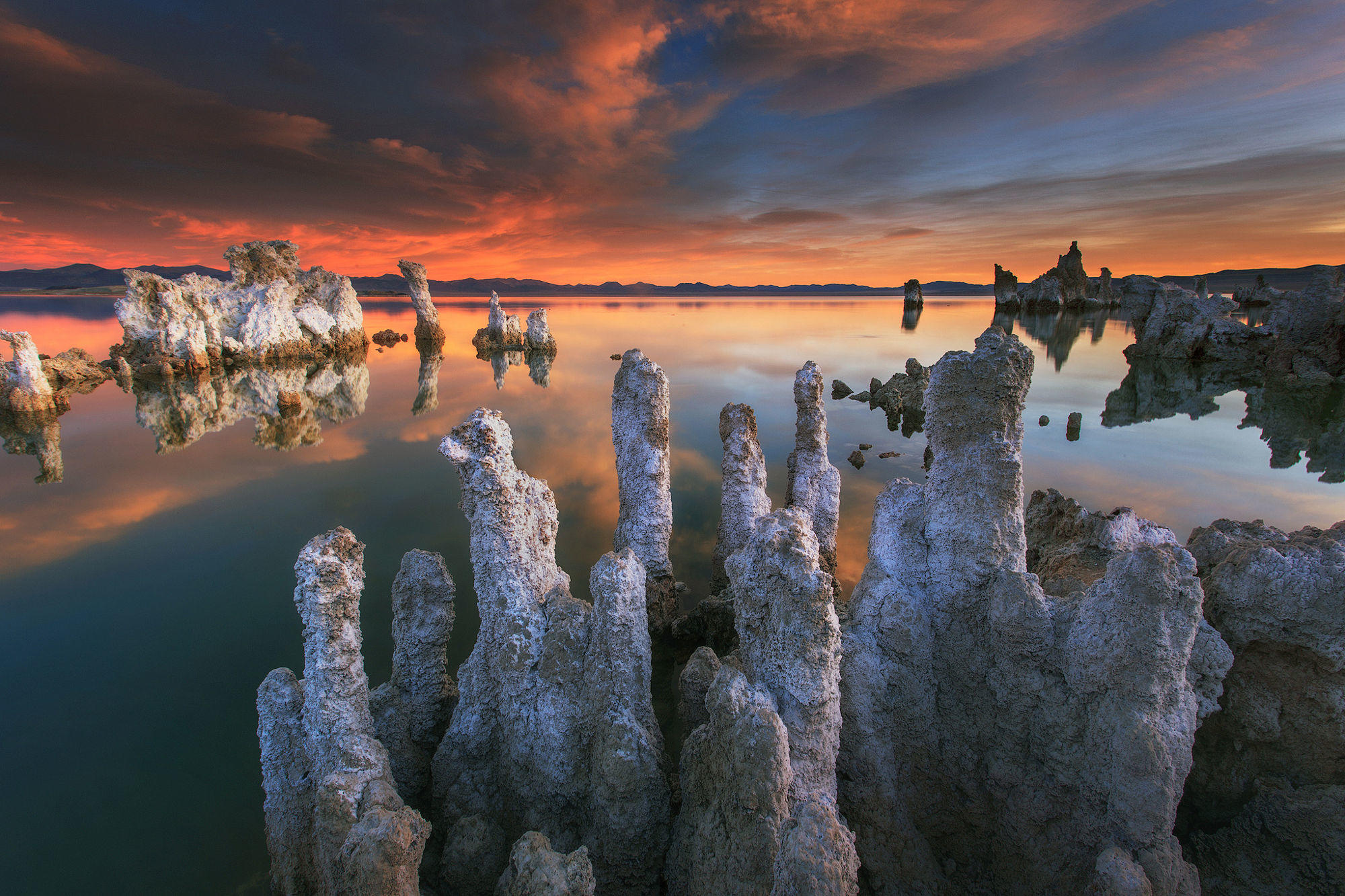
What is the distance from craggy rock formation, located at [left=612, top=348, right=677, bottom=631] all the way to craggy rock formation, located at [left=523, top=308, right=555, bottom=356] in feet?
125

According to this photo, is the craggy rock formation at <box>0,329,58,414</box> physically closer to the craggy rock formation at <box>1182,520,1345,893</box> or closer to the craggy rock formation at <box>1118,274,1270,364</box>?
the craggy rock formation at <box>1182,520,1345,893</box>

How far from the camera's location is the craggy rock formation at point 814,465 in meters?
9.12

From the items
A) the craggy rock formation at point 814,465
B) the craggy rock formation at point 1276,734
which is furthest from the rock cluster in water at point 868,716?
the craggy rock formation at point 814,465

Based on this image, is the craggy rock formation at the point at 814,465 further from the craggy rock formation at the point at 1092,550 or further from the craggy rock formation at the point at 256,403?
the craggy rock formation at the point at 256,403

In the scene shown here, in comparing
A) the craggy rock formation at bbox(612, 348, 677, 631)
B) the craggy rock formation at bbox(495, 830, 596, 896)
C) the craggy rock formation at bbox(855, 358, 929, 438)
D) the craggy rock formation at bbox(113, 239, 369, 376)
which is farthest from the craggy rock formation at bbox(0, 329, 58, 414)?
the craggy rock formation at bbox(855, 358, 929, 438)

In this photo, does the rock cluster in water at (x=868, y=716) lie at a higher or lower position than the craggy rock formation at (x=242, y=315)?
lower

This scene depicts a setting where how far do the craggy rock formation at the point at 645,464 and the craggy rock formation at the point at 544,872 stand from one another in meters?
4.96

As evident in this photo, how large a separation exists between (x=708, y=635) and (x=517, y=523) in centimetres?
450

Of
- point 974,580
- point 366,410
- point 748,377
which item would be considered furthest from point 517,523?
point 748,377

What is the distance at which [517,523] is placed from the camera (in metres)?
4.80

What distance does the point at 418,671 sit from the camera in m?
5.38

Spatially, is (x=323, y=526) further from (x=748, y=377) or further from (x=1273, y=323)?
(x=1273, y=323)

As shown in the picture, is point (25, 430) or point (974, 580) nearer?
point (974, 580)

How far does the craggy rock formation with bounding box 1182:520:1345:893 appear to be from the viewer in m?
4.05
